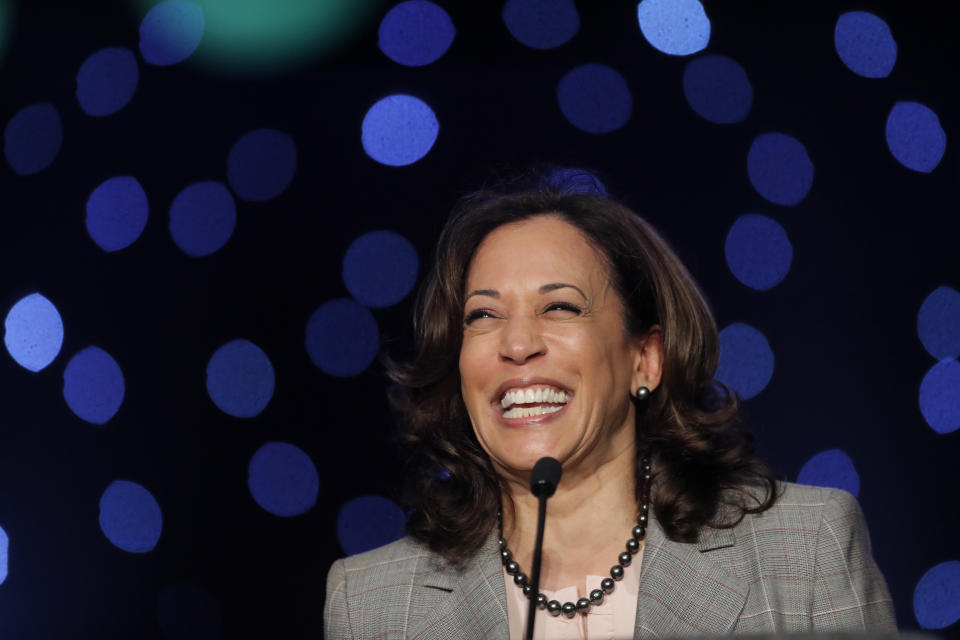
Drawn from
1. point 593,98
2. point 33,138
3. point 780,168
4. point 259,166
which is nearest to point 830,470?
point 780,168

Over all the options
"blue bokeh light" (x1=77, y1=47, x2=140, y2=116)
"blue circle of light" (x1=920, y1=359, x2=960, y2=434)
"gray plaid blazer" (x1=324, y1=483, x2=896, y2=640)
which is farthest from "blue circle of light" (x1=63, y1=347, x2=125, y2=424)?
"blue circle of light" (x1=920, y1=359, x2=960, y2=434)

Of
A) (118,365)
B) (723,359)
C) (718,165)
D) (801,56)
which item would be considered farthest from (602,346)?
(118,365)

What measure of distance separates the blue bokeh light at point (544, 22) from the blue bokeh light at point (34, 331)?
1.24 m

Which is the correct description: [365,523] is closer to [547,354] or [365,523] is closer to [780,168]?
[547,354]

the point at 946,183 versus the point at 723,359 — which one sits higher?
the point at 946,183

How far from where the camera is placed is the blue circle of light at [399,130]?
7.88ft

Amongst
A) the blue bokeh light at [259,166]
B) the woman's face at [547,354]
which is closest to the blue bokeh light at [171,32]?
the blue bokeh light at [259,166]

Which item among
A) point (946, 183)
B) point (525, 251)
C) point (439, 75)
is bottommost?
point (525, 251)

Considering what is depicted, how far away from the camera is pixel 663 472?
6.34ft

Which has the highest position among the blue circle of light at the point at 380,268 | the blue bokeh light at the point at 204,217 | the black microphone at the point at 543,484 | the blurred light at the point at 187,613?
the blue bokeh light at the point at 204,217

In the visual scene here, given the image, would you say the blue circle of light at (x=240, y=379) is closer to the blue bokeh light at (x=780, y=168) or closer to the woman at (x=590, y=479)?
the woman at (x=590, y=479)

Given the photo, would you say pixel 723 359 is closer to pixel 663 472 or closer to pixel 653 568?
pixel 663 472

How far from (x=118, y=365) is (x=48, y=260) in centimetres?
30

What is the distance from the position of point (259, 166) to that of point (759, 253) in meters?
1.15
